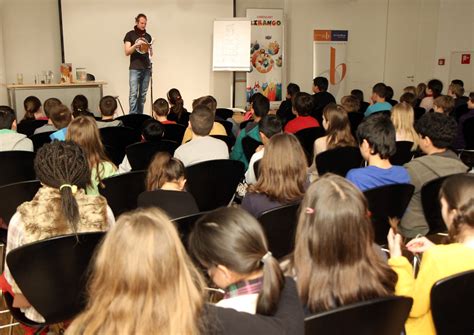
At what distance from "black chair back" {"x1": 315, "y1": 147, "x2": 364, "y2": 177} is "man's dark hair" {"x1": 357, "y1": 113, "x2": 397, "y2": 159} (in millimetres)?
621

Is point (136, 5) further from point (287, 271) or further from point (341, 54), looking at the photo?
point (287, 271)

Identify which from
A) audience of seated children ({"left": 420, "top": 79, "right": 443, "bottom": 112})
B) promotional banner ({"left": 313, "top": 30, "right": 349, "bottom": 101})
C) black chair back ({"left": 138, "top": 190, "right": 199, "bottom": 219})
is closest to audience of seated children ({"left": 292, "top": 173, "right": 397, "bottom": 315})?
black chair back ({"left": 138, "top": 190, "right": 199, "bottom": 219})

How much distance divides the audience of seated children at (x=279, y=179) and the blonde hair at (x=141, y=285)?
1.46 meters

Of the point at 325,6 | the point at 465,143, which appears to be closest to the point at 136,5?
the point at 325,6

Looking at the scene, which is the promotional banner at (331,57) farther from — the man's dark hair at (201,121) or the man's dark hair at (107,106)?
the man's dark hair at (201,121)

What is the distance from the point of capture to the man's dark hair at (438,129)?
135 inches

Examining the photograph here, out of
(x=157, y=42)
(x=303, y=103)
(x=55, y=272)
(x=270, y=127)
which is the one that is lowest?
(x=55, y=272)

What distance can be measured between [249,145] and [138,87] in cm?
484

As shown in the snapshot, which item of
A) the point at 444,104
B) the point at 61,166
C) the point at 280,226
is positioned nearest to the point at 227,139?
the point at 280,226

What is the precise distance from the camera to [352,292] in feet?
5.62

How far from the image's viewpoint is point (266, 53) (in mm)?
10117

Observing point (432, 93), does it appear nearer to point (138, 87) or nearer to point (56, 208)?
point (138, 87)

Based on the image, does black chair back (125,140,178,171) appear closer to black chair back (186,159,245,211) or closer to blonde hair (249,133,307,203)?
black chair back (186,159,245,211)

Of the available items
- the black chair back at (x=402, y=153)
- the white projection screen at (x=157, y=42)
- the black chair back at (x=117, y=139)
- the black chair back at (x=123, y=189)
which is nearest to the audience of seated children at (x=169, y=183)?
the black chair back at (x=123, y=189)
